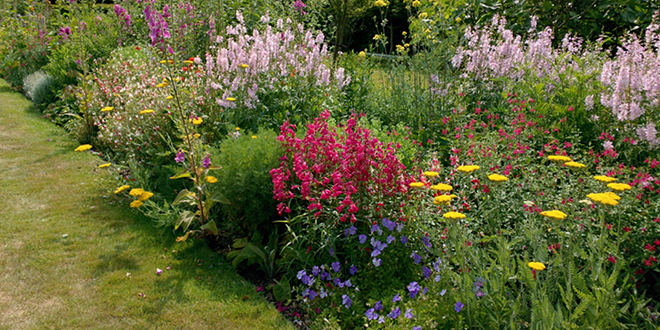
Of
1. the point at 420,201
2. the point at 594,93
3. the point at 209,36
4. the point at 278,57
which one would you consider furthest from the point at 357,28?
the point at 420,201

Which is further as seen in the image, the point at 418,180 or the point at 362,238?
the point at 418,180

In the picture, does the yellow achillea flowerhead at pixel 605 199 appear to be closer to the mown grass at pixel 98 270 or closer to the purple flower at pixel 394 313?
the purple flower at pixel 394 313

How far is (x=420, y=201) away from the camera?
3156mm

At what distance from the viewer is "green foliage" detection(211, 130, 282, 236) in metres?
3.45

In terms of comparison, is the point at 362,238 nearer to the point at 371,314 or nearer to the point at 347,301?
the point at 347,301

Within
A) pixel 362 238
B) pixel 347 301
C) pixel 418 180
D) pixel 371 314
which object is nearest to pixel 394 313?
pixel 371 314

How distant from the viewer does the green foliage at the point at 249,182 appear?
3447 mm

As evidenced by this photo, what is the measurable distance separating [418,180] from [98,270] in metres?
2.48

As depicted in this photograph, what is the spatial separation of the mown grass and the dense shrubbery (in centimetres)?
23

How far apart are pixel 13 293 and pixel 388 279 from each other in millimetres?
2587

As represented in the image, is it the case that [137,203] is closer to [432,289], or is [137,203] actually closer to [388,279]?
[388,279]

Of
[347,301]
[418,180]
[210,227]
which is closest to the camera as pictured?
[347,301]

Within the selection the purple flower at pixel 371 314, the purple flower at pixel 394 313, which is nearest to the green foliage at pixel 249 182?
the purple flower at pixel 371 314

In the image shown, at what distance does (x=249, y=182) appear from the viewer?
11.3ft
